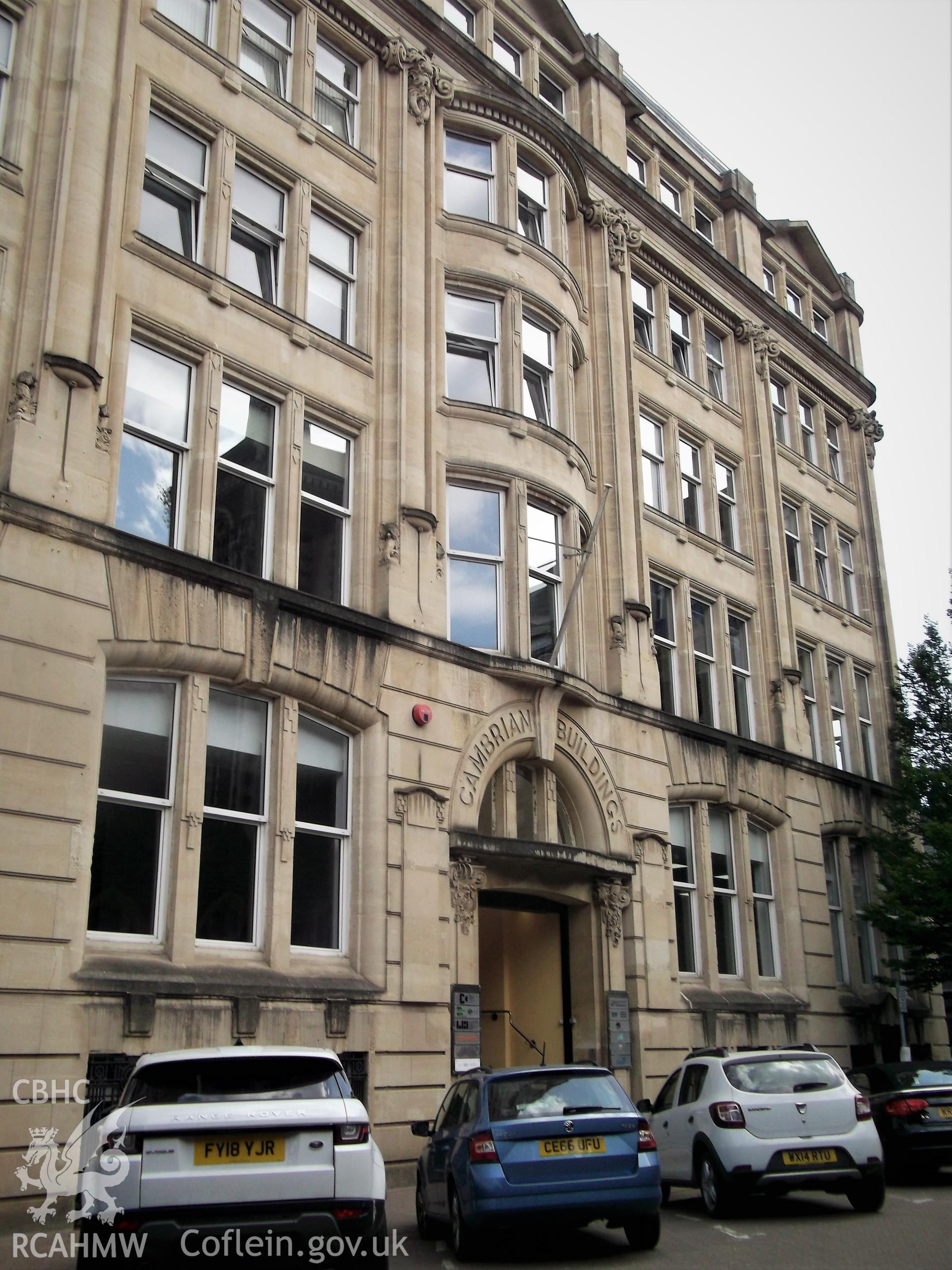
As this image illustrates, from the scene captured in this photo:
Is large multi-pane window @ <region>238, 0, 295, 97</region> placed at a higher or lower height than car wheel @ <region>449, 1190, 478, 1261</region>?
higher

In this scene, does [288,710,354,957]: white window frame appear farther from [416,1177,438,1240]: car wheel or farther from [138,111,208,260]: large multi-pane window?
[138,111,208,260]: large multi-pane window

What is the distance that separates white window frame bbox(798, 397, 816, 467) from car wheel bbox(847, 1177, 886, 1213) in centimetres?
2279

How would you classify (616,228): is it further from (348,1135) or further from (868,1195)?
(348,1135)

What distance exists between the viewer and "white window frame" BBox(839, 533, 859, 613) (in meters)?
32.9

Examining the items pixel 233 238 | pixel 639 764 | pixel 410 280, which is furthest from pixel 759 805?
pixel 233 238

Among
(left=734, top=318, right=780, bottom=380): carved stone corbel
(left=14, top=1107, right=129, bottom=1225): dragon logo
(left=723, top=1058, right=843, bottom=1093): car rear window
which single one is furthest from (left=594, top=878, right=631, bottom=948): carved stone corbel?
(left=734, top=318, right=780, bottom=380): carved stone corbel

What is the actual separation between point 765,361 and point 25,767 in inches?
893

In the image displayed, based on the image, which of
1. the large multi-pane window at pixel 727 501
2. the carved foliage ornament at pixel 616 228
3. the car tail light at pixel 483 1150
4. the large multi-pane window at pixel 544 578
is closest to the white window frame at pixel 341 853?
the large multi-pane window at pixel 544 578

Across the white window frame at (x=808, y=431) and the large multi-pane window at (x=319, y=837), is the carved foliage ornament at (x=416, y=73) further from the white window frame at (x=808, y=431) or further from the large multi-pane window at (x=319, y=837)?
the white window frame at (x=808, y=431)

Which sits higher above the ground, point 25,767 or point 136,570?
point 136,570

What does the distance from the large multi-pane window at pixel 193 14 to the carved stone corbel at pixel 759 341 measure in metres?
15.5

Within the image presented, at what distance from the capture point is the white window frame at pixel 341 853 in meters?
16.3

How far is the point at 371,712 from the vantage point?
17188mm

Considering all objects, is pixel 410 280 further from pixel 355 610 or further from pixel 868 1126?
pixel 868 1126
